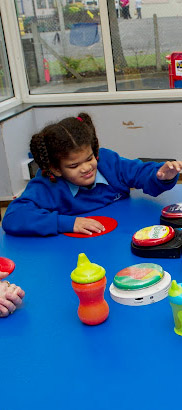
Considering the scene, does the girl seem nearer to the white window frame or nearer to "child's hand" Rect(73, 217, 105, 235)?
"child's hand" Rect(73, 217, 105, 235)

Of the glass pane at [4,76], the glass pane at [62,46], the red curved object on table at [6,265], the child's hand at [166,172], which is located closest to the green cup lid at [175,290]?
the red curved object on table at [6,265]

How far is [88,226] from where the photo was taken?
1416 millimetres

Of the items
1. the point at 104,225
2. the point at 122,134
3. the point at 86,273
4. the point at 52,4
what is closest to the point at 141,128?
the point at 122,134

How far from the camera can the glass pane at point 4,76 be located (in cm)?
357

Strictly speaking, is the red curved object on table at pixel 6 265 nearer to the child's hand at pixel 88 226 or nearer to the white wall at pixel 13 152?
the child's hand at pixel 88 226

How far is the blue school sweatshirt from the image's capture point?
146 centimetres

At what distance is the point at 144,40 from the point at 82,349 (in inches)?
A: 111

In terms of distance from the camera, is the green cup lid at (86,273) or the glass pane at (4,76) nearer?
the green cup lid at (86,273)

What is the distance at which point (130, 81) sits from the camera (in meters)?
3.48

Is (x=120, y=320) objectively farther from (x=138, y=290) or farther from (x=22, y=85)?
(x=22, y=85)

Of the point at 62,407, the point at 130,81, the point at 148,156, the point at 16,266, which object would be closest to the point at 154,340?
the point at 62,407

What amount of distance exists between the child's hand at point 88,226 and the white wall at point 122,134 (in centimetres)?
191

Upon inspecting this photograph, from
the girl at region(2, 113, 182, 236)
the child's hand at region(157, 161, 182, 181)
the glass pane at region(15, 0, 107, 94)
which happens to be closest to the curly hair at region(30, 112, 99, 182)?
the girl at region(2, 113, 182, 236)

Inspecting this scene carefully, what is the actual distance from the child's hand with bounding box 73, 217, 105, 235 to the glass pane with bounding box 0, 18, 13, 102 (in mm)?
2353
